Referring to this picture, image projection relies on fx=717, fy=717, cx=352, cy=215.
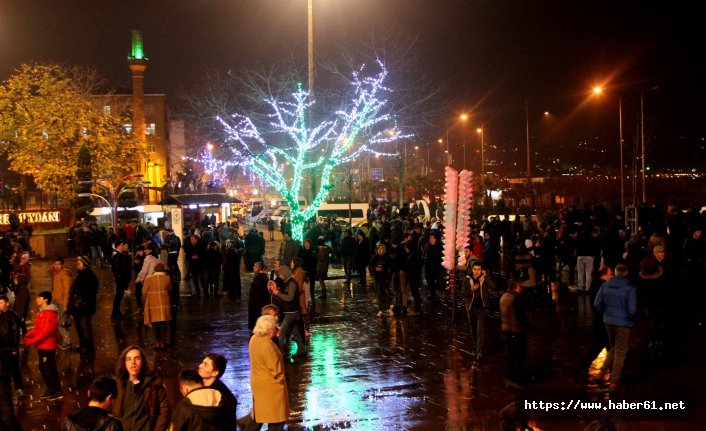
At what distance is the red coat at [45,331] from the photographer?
9.48 metres

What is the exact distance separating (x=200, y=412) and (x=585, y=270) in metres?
14.5

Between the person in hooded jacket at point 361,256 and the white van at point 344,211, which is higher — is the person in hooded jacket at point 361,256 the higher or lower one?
the lower one

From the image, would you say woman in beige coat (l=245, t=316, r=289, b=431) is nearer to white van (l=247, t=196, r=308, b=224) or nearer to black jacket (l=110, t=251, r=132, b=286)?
black jacket (l=110, t=251, r=132, b=286)

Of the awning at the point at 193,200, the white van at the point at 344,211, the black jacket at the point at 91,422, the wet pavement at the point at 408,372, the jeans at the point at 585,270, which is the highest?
the awning at the point at 193,200

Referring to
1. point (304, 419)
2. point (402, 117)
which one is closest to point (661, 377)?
point (304, 419)

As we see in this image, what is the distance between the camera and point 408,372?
1045 centimetres

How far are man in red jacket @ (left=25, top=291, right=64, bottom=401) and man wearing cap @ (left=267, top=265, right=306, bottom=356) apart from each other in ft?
10.1

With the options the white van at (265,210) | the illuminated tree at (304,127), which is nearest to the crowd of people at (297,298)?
the illuminated tree at (304,127)

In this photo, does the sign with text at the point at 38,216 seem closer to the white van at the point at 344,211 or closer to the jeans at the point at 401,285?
the white van at the point at 344,211

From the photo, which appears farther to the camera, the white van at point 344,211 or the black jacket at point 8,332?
the white van at point 344,211

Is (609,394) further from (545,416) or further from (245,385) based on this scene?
(245,385)

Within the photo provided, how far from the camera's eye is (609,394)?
29.7ft

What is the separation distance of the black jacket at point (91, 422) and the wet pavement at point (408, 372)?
3539mm

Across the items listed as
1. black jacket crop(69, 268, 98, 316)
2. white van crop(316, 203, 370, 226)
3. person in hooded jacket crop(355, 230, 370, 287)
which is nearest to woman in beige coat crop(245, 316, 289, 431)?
black jacket crop(69, 268, 98, 316)
